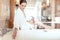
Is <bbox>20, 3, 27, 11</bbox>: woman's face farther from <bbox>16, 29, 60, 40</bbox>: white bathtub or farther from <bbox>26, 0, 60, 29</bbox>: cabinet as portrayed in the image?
<bbox>16, 29, 60, 40</bbox>: white bathtub

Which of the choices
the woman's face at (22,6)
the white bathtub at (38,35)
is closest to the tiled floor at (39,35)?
the white bathtub at (38,35)

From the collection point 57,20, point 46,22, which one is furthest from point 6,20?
point 57,20

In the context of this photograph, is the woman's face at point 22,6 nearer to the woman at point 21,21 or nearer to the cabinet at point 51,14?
the woman at point 21,21

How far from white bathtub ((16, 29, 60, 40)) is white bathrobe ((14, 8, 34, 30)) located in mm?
49

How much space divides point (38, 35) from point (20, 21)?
8.8 inches

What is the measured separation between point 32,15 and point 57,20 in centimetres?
25

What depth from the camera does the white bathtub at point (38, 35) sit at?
3.57 ft

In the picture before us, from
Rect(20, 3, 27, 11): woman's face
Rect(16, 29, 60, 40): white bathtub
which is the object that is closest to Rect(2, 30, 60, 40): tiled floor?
Rect(16, 29, 60, 40): white bathtub

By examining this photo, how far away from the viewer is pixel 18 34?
3.58 ft

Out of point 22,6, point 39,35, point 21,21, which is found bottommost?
point 39,35

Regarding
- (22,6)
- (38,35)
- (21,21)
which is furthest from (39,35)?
(22,6)

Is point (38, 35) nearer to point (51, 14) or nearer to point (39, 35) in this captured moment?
point (39, 35)

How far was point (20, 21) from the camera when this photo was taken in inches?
43.5

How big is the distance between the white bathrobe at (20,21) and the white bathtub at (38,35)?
5cm
